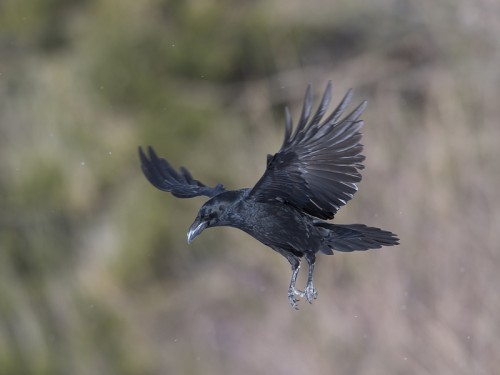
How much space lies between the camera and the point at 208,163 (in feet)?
49.5

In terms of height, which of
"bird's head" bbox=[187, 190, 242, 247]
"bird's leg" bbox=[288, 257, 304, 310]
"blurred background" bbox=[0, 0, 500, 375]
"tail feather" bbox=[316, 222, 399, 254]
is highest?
"blurred background" bbox=[0, 0, 500, 375]

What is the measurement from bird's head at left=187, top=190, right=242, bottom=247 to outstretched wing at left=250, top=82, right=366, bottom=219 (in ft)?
0.37

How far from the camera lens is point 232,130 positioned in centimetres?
1473

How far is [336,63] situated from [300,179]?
9585 millimetres

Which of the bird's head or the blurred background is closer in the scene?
the bird's head

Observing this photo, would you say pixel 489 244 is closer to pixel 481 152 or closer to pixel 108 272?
pixel 481 152

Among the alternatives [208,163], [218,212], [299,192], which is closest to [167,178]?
[218,212]

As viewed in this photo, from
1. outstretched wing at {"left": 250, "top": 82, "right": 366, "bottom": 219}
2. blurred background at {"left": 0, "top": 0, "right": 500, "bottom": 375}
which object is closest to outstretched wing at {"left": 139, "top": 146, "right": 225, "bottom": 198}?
outstretched wing at {"left": 250, "top": 82, "right": 366, "bottom": 219}

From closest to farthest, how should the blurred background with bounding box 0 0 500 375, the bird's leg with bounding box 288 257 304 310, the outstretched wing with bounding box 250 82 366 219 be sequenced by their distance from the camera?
1. the outstretched wing with bounding box 250 82 366 219
2. the bird's leg with bounding box 288 257 304 310
3. the blurred background with bounding box 0 0 500 375

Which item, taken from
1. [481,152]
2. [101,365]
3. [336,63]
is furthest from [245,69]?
[481,152]

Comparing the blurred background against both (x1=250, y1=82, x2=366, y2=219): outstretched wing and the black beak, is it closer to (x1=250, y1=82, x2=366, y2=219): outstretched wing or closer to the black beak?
(x1=250, y1=82, x2=366, y2=219): outstretched wing

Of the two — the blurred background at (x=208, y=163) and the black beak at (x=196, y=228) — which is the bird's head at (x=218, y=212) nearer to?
the black beak at (x=196, y=228)

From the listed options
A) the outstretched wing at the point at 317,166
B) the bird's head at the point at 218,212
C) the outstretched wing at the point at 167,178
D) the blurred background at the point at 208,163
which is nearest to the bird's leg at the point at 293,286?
the outstretched wing at the point at 317,166

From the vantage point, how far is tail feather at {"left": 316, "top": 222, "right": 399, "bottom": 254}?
16.8ft
